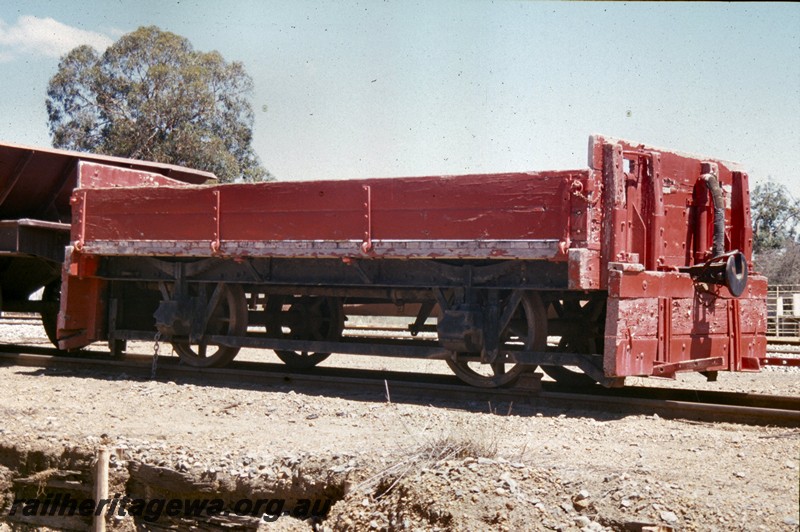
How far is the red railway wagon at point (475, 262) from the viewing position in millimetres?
7930

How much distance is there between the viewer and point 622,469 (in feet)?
18.5

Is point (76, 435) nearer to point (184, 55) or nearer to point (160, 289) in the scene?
point (160, 289)

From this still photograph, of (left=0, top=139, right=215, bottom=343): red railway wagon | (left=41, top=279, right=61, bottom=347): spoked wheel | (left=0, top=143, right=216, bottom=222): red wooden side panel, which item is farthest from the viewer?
(left=41, top=279, right=61, bottom=347): spoked wheel

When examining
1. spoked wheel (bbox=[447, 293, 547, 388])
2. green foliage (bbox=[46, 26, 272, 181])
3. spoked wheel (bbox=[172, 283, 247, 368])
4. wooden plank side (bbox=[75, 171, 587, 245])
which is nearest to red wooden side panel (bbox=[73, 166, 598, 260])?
wooden plank side (bbox=[75, 171, 587, 245])

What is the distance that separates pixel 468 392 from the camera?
8.75 meters

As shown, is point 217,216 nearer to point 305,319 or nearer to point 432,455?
point 305,319

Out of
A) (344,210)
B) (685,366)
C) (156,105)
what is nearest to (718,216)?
(685,366)

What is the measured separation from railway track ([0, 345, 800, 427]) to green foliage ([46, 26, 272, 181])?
2124cm

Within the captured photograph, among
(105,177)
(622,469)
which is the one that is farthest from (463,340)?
(105,177)

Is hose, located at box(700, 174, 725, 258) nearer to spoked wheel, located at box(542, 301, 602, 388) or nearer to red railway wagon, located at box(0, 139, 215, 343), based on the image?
spoked wheel, located at box(542, 301, 602, 388)

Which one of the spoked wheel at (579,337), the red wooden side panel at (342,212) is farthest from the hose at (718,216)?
the red wooden side panel at (342,212)

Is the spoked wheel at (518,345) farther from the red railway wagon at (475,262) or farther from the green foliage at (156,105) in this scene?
the green foliage at (156,105)

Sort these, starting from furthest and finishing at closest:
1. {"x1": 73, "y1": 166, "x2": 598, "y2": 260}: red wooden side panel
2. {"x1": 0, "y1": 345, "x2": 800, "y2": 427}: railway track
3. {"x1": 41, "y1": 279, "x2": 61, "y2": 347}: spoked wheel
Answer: {"x1": 41, "y1": 279, "x2": 61, "y2": 347}: spoked wheel → {"x1": 73, "y1": 166, "x2": 598, "y2": 260}: red wooden side panel → {"x1": 0, "y1": 345, "x2": 800, "y2": 427}: railway track

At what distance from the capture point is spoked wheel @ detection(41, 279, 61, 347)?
44.6ft
